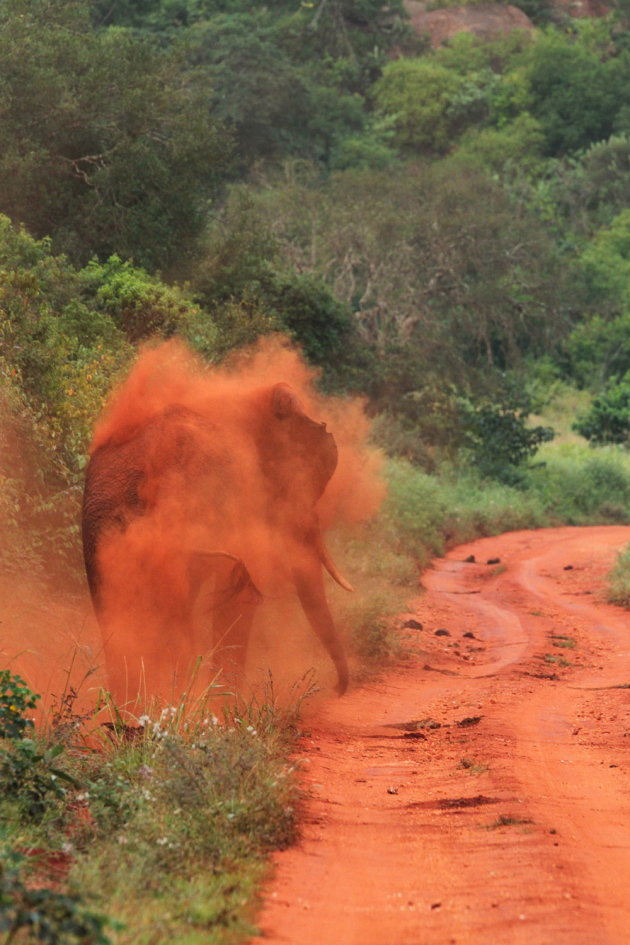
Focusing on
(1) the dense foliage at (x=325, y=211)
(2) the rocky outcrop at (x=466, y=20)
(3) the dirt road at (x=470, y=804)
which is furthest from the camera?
(2) the rocky outcrop at (x=466, y=20)

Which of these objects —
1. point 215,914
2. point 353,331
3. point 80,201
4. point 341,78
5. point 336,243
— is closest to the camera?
point 215,914

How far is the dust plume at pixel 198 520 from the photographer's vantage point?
27.0 ft

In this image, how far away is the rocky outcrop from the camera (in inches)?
2857

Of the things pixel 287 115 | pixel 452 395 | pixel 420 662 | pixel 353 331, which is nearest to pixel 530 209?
pixel 287 115

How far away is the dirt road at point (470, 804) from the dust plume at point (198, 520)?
35.2 inches

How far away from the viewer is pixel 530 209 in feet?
167

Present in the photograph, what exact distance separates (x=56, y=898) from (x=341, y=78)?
60.0 meters

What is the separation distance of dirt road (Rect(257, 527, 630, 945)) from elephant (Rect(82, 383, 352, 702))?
0.94 meters

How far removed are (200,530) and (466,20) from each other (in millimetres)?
69530

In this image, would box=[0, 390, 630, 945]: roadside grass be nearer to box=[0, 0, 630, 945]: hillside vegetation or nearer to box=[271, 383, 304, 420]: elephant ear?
box=[0, 0, 630, 945]: hillside vegetation

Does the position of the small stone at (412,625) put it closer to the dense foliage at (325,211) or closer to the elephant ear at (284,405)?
the dense foliage at (325,211)

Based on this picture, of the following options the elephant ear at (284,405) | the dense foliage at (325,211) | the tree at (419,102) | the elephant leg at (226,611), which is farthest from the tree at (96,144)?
the tree at (419,102)

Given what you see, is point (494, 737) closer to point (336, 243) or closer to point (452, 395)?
point (452, 395)

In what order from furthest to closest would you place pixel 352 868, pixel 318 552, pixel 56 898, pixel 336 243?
pixel 336 243
pixel 318 552
pixel 352 868
pixel 56 898
